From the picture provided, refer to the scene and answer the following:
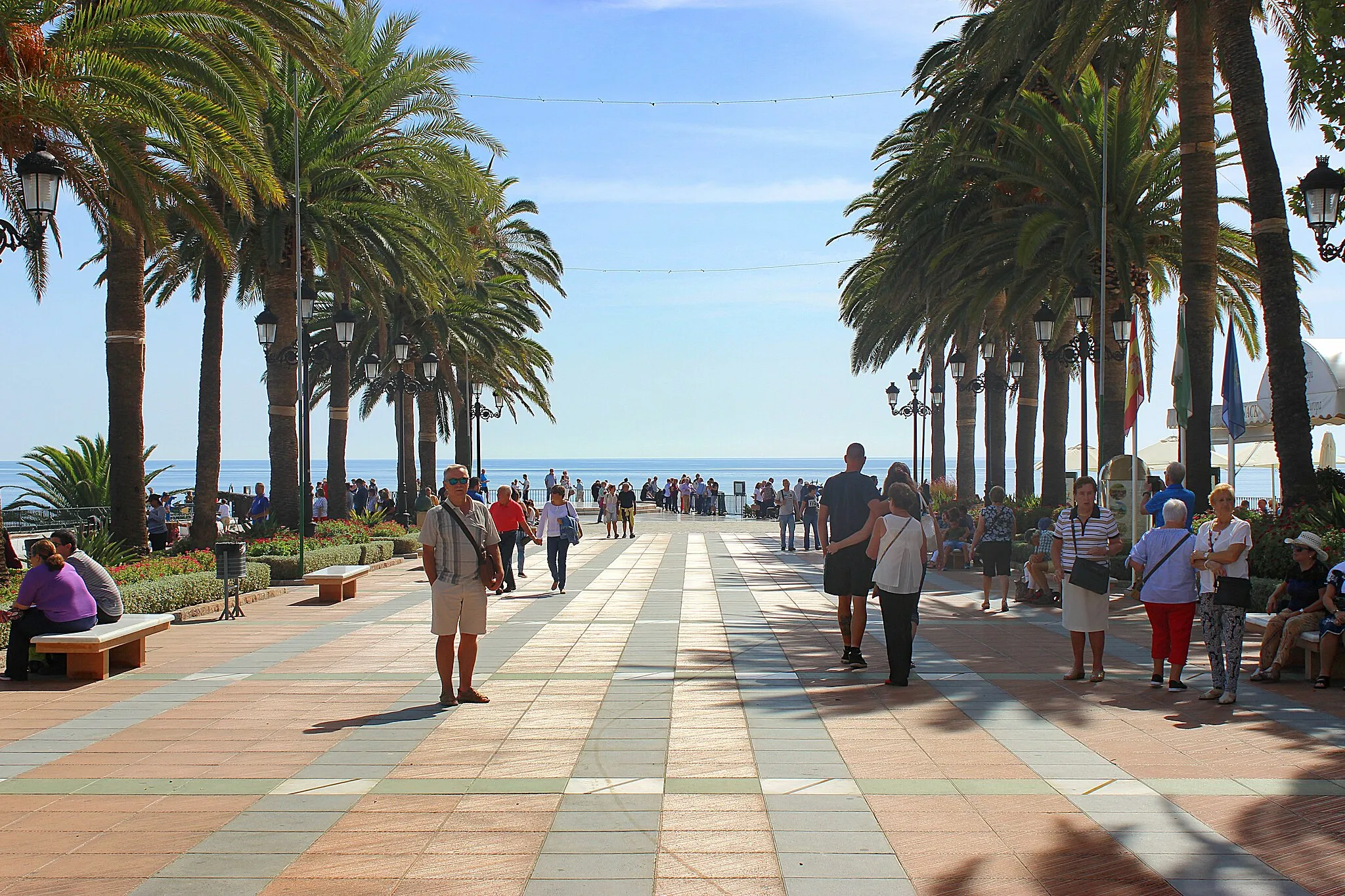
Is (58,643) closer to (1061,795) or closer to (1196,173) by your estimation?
(1061,795)

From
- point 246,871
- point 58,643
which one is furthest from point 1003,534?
point 246,871

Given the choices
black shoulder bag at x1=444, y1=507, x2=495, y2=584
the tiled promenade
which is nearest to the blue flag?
the tiled promenade

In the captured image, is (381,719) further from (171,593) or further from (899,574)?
(171,593)

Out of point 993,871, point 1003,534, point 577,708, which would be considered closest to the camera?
point 993,871

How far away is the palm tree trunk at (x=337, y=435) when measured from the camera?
29.1 meters

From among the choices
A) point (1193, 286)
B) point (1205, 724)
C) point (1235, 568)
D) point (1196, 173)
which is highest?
point (1196, 173)

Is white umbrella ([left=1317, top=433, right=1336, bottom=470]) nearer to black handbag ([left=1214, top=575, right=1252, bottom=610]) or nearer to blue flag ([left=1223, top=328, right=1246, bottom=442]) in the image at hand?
blue flag ([left=1223, top=328, right=1246, bottom=442])

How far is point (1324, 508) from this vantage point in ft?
45.9

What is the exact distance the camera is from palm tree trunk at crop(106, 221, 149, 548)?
16750mm

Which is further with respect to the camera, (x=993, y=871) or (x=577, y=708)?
(x=577, y=708)

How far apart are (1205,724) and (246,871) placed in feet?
20.2

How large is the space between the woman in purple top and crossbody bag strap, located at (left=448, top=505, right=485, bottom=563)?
3.52 m

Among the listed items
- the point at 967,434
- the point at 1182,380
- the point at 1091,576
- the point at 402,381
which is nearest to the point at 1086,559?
the point at 1091,576

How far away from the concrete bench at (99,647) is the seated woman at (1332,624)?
382 inches
